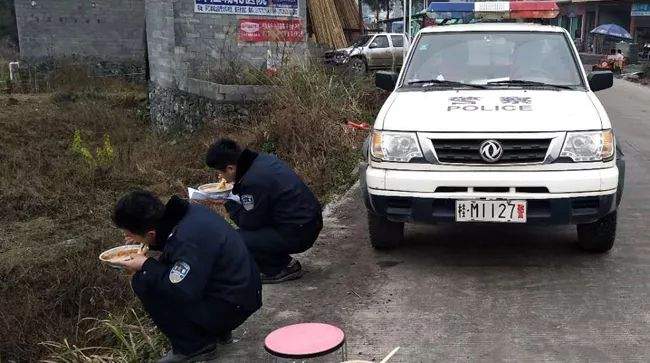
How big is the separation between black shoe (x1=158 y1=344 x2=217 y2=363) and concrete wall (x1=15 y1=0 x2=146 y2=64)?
Answer: 20.1 metres

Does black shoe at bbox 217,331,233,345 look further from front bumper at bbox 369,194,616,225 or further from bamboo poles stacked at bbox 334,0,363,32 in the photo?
bamboo poles stacked at bbox 334,0,363,32

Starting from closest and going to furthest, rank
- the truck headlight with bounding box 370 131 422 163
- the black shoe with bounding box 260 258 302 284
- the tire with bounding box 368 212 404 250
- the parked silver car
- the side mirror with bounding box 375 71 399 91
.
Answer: the truck headlight with bounding box 370 131 422 163
the black shoe with bounding box 260 258 302 284
the tire with bounding box 368 212 404 250
the side mirror with bounding box 375 71 399 91
the parked silver car

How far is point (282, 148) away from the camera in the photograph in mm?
8672

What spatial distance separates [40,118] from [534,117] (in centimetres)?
1475

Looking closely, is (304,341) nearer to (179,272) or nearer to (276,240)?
(179,272)

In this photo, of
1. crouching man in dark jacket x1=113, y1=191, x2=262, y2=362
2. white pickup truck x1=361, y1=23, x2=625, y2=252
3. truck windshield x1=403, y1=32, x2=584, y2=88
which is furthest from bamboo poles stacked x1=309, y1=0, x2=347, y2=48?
crouching man in dark jacket x1=113, y1=191, x2=262, y2=362

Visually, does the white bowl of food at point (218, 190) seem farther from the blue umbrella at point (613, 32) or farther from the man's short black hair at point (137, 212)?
the blue umbrella at point (613, 32)

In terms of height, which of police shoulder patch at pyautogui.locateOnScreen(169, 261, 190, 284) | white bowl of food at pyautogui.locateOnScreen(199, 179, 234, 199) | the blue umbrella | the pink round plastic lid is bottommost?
the pink round plastic lid

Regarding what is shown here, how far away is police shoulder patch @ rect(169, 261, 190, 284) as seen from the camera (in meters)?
3.04

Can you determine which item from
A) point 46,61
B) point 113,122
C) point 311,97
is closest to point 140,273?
point 311,97

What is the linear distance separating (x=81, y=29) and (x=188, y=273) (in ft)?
69.0

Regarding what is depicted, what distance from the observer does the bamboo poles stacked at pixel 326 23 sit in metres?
15.0

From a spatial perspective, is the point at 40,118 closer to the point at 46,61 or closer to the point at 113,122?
the point at 113,122

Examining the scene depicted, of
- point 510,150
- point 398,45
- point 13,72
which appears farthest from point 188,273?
point 13,72
